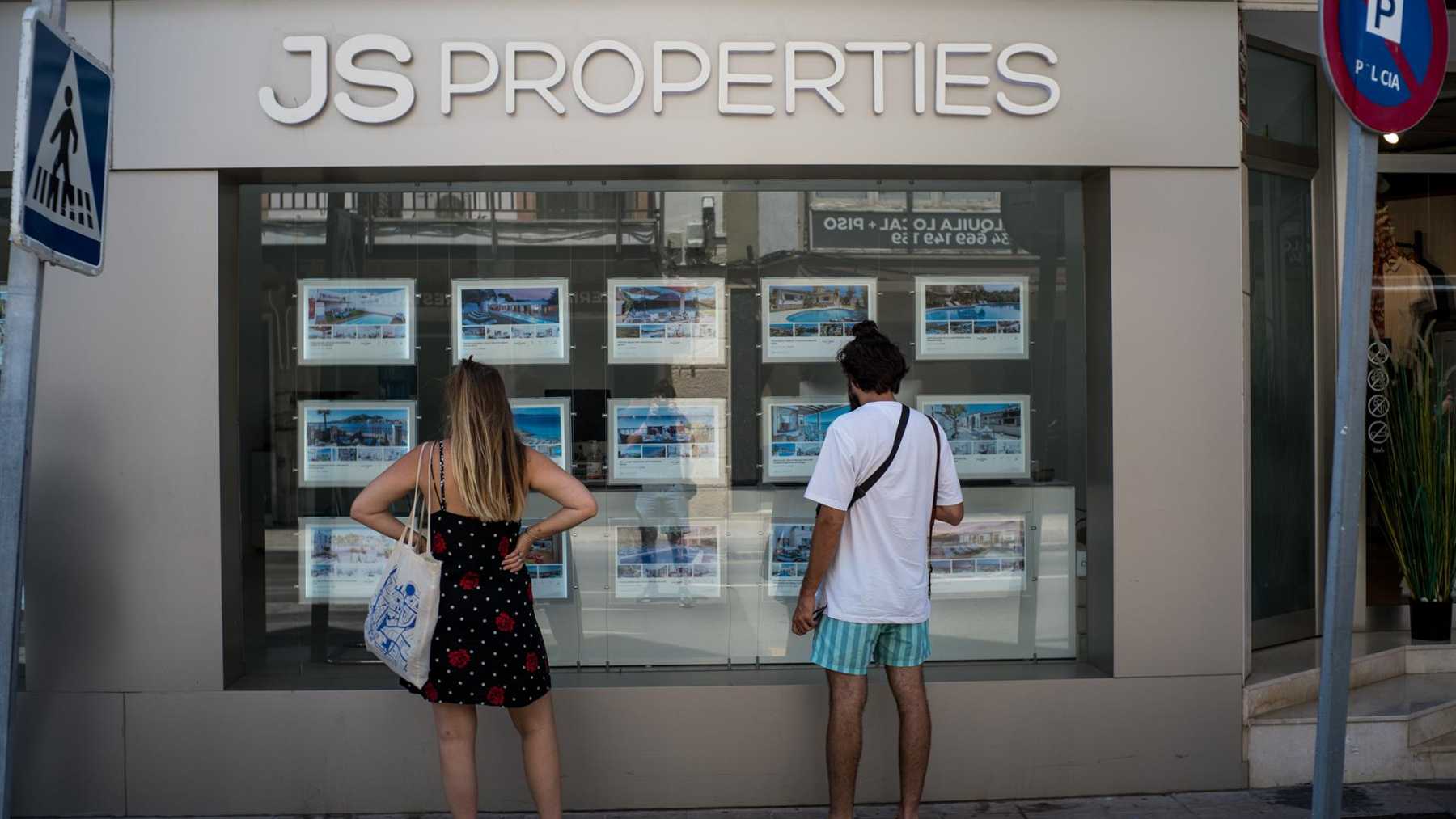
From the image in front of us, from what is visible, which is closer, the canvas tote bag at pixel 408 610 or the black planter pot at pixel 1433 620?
the canvas tote bag at pixel 408 610

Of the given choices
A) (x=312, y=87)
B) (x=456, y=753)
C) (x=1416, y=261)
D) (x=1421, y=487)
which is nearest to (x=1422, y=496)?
(x=1421, y=487)

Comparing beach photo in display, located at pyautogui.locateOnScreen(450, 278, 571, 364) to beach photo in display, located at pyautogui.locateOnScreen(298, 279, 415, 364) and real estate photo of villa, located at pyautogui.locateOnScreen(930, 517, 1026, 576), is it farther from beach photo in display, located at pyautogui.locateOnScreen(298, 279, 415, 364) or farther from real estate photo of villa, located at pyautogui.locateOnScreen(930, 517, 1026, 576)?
real estate photo of villa, located at pyautogui.locateOnScreen(930, 517, 1026, 576)

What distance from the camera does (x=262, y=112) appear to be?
5102 mm

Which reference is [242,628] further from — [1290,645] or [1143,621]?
[1290,645]

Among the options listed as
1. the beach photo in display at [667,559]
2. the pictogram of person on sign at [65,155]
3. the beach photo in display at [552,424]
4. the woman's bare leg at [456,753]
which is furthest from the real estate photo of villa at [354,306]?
the pictogram of person on sign at [65,155]

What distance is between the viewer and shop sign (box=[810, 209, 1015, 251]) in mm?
5648

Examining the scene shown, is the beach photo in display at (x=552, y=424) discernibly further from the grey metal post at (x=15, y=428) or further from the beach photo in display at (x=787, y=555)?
Answer: the grey metal post at (x=15, y=428)

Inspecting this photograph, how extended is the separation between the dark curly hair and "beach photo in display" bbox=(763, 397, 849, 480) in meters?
1.09

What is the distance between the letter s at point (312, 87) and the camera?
16.7ft

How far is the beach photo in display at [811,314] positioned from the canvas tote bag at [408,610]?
2.05 meters

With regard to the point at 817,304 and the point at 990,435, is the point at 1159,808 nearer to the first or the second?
the point at 990,435

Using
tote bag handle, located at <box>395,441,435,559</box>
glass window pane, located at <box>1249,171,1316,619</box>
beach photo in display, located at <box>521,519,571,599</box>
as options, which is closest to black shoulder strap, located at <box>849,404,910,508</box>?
tote bag handle, located at <box>395,441,435,559</box>

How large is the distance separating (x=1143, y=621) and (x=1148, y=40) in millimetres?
2432

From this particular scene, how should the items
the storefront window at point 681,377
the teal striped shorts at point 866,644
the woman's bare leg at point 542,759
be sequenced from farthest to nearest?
the storefront window at point 681,377, the teal striped shorts at point 866,644, the woman's bare leg at point 542,759
